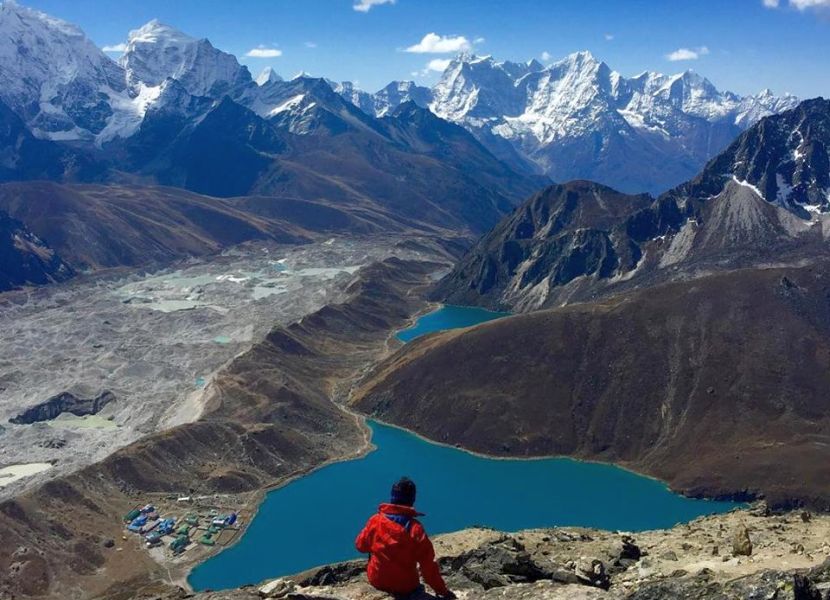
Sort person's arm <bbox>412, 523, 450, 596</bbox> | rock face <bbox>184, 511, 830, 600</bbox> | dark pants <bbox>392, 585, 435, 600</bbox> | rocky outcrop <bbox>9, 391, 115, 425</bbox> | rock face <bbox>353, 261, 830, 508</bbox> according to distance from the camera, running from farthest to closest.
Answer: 1. rocky outcrop <bbox>9, 391, 115, 425</bbox>
2. rock face <bbox>353, 261, 830, 508</bbox>
3. dark pants <bbox>392, 585, 435, 600</bbox>
4. rock face <bbox>184, 511, 830, 600</bbox>
5. person's arm <bbox>412, 523, 450, 596</bbox>

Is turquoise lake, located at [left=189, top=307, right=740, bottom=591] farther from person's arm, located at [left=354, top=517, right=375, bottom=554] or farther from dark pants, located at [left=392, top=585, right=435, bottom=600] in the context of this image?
person's arm, located at [left=354, top=517, right=375, bottom=554]

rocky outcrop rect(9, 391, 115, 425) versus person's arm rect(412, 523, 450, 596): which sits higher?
person's arm rect(412, 523, 450, 596)

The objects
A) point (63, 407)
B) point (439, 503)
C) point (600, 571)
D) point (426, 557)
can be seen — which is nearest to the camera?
point (426, 557)

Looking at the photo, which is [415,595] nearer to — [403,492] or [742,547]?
[403,492]

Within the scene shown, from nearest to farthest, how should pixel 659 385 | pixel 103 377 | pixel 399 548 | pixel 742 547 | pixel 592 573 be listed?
pixel 399 548 → pixel 592 573 → pixel 742 547 → pixel 659 385 → pixel 103 377

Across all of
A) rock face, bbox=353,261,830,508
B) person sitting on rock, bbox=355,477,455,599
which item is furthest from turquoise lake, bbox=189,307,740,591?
person sitting on rock, bbox=355,477,455,599

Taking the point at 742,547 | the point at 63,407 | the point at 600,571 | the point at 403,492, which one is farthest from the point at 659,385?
the point at 403,492

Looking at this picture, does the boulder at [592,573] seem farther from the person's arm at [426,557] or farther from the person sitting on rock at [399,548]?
the person's arm at [426,557]

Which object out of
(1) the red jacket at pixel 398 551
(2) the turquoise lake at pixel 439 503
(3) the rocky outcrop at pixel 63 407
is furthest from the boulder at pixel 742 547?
(3) the rocky outcrop at pixel 63 407
